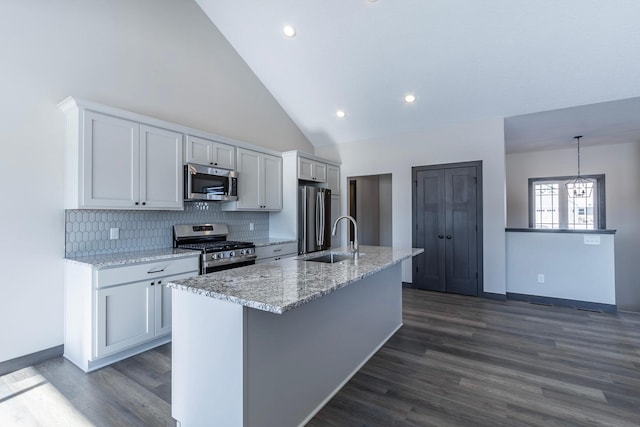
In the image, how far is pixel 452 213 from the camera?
4898 millimetres

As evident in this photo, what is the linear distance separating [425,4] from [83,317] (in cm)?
443

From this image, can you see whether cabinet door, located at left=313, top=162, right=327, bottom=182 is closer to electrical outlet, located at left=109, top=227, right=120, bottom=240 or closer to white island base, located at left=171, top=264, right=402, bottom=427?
electrical outlet, located at left=109, top=227, right=120, bottom=240

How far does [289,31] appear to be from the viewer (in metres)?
4.00

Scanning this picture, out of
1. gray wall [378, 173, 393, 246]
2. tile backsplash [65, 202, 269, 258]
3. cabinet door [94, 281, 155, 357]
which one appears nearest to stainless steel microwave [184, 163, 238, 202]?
tile backsplash [65, 202, 269, 258]

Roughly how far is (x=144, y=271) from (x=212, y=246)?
2.67 ft

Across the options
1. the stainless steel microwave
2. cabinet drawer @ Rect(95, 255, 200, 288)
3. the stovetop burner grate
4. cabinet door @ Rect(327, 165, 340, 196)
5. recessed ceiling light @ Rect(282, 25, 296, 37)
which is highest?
recessed ceiling light @ Rect(282, 25, 296, 37)

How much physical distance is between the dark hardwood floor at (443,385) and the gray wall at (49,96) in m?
0.66

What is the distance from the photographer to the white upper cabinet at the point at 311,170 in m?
4.98

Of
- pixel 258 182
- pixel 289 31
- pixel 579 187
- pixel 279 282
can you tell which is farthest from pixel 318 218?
pixel 579 187

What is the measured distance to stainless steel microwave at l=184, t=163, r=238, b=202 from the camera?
350 centimetres

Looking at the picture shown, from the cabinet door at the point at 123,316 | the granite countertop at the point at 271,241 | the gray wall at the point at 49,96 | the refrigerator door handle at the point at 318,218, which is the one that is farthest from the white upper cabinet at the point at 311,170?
the cabinet door at the point at 123,316

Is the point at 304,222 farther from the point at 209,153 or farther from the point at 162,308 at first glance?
the point at 162,308

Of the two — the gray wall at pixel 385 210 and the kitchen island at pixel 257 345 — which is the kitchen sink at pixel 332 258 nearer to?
the kitchen island at pixel 257 345

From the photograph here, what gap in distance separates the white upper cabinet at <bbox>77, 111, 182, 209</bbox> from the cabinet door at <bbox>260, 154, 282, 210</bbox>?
4.64ft
